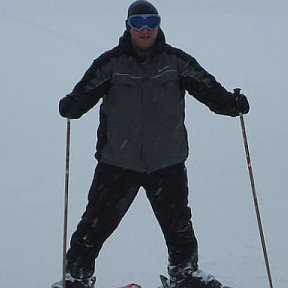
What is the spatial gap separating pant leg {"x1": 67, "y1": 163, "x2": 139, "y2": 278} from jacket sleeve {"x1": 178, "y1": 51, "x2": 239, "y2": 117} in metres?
0.66

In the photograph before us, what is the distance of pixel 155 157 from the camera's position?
399 centimetres

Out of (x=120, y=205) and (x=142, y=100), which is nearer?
(x=142, y=100)

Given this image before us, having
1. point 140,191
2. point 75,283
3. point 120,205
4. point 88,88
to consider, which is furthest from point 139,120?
point 140,191

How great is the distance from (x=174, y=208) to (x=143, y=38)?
1.14m

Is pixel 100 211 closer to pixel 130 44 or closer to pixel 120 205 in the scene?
pixel 120 205

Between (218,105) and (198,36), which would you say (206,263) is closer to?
(218,105)

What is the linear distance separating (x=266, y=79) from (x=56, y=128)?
598 centimetres

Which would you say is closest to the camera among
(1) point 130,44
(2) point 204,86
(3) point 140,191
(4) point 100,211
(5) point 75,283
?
(1) point 130,44

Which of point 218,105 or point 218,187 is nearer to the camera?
point 218,105

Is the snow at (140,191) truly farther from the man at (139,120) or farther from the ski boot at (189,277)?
the man at (139,120)

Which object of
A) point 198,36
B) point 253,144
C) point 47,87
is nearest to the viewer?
point 253,144

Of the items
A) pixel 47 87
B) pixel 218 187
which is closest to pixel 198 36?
pixel 47 87

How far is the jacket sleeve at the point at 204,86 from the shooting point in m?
3.96

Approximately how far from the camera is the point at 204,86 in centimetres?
399
